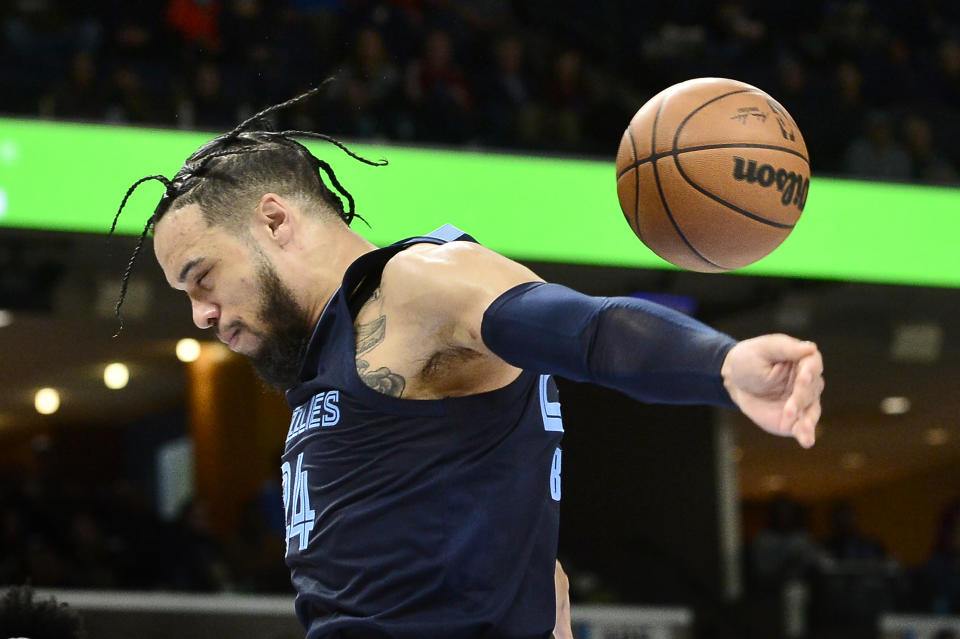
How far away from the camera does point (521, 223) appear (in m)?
8.91

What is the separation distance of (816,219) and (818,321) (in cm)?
209

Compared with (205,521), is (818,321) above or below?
above

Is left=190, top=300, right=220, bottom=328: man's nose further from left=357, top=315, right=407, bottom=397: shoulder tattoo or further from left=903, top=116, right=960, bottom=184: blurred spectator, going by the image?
left=903, top=116, right=960, bottom=184: blurred spectator

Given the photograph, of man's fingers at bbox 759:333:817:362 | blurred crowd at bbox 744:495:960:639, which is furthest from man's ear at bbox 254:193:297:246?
blurred crowd at bbox 744:495:960:639

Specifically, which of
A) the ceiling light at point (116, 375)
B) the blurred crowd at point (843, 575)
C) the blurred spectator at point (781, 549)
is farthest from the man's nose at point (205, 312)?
the ceiling light at point (116, 375)

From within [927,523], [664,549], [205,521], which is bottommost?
[927,523]

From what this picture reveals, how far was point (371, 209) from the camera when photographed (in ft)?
27.9

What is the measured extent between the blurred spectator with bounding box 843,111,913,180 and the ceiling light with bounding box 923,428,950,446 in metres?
8.26

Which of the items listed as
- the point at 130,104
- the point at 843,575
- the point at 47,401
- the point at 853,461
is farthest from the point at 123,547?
the point at 853,461

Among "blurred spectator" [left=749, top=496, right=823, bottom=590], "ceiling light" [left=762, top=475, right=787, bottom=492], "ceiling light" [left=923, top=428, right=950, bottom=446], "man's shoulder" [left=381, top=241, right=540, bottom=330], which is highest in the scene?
"man's shoulder" [left=381, top=241, right=540, bottom=330]

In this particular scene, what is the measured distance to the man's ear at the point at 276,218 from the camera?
241 centimetres

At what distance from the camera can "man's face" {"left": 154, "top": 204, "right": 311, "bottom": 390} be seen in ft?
7.84

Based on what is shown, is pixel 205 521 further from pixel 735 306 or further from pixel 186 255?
pixel 186 255

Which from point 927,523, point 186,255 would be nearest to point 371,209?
point 186,255
